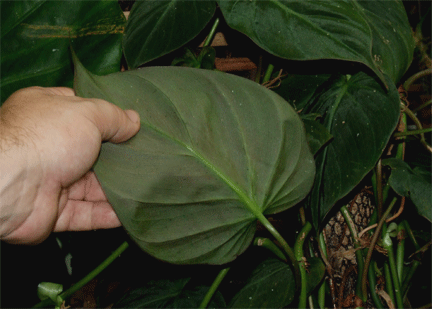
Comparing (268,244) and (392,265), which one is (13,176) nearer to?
(268,244)

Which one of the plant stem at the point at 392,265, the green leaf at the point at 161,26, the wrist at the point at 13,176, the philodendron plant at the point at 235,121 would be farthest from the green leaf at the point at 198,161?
the plant stem at the point at 392,265

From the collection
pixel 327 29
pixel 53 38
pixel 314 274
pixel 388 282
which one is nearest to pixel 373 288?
pixel 388 282

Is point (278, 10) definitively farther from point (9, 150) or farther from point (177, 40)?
point (9, 150)

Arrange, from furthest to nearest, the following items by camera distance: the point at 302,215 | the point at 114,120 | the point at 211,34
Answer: the point at 211,34
the point at 302,215
the point at 114,120

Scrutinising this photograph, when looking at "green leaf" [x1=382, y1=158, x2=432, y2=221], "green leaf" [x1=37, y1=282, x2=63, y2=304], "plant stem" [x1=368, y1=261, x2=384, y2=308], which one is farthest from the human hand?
"plant stem" [x1=368, y1=261, x2=384, y2=308]

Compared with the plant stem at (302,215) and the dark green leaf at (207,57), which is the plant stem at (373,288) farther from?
the dark green leaf at (207,57)

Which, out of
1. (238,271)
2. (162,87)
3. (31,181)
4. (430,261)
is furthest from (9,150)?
(430,261)
